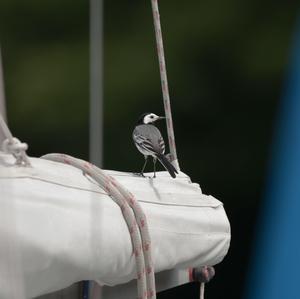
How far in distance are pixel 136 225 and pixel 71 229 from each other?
10 cm

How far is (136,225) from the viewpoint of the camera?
0.87 metres

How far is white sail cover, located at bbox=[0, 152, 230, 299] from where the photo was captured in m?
0.74

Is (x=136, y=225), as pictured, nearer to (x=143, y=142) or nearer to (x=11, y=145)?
(x=11, y=145)

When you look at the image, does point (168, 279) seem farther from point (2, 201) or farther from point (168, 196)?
point (2, 201)

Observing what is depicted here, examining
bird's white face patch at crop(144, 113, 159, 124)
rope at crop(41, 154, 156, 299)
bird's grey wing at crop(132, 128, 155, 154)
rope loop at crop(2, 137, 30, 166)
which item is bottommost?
rope at crop(41, 154, 156, 299)

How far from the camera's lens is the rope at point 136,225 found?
864 millimetres

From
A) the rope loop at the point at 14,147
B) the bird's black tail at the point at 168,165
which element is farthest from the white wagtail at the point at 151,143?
the rope loop at the point at 14,147

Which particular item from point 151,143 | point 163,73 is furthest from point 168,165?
point 163,73

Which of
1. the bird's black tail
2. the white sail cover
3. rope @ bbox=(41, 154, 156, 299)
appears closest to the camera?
the white sail cover

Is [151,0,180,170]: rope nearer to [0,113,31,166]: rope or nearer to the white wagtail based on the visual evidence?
the white wagtail

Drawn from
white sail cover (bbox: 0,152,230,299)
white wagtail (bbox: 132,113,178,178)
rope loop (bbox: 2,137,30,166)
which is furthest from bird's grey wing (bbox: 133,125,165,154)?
rope loop (bbox: 2,137,30,166)

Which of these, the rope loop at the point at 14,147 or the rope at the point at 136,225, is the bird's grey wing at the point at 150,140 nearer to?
the rope at the point at 136,225

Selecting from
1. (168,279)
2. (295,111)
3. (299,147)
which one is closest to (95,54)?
(168,279)

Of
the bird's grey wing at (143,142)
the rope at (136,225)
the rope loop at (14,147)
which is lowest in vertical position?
the rope at (136,225)
